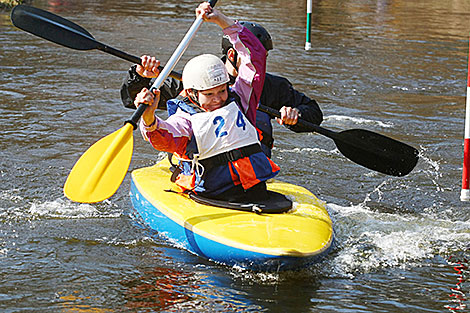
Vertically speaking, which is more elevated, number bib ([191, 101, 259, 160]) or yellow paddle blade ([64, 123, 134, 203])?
number bib ([191, 101, 259, 160])

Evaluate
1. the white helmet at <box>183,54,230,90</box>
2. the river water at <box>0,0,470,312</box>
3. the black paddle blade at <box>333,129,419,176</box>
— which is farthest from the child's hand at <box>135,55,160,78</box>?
the black paddle blade at <box>333,129,419,176</box>

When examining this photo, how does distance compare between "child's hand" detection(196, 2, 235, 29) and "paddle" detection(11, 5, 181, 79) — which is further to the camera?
"paddle" detection(11, 5, 181, 79)

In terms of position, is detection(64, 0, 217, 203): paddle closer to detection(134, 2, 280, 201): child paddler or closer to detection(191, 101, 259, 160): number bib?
detection(134, 2, 280, 201): child paddler

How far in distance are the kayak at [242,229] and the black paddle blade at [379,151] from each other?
0.49m

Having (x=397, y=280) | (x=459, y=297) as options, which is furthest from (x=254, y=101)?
(x=459, y=297)

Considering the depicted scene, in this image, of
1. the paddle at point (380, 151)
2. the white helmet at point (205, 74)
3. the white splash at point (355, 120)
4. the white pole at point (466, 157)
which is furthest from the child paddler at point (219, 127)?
the white splash at point (355, 120)

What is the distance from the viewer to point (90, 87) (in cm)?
909

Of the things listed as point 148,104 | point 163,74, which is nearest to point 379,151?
point 163,74

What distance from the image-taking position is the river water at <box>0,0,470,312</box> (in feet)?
12.9

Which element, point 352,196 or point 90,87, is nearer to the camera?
point 352,196

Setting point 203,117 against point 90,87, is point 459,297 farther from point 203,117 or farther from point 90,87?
point 90,87

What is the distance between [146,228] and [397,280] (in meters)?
1.66

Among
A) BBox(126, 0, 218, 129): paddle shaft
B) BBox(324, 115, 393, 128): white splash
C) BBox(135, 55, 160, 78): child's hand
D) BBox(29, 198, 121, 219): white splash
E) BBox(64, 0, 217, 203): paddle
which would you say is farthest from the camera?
BBox(324, 115, 393, 128): white splash

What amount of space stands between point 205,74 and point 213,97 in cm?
17
